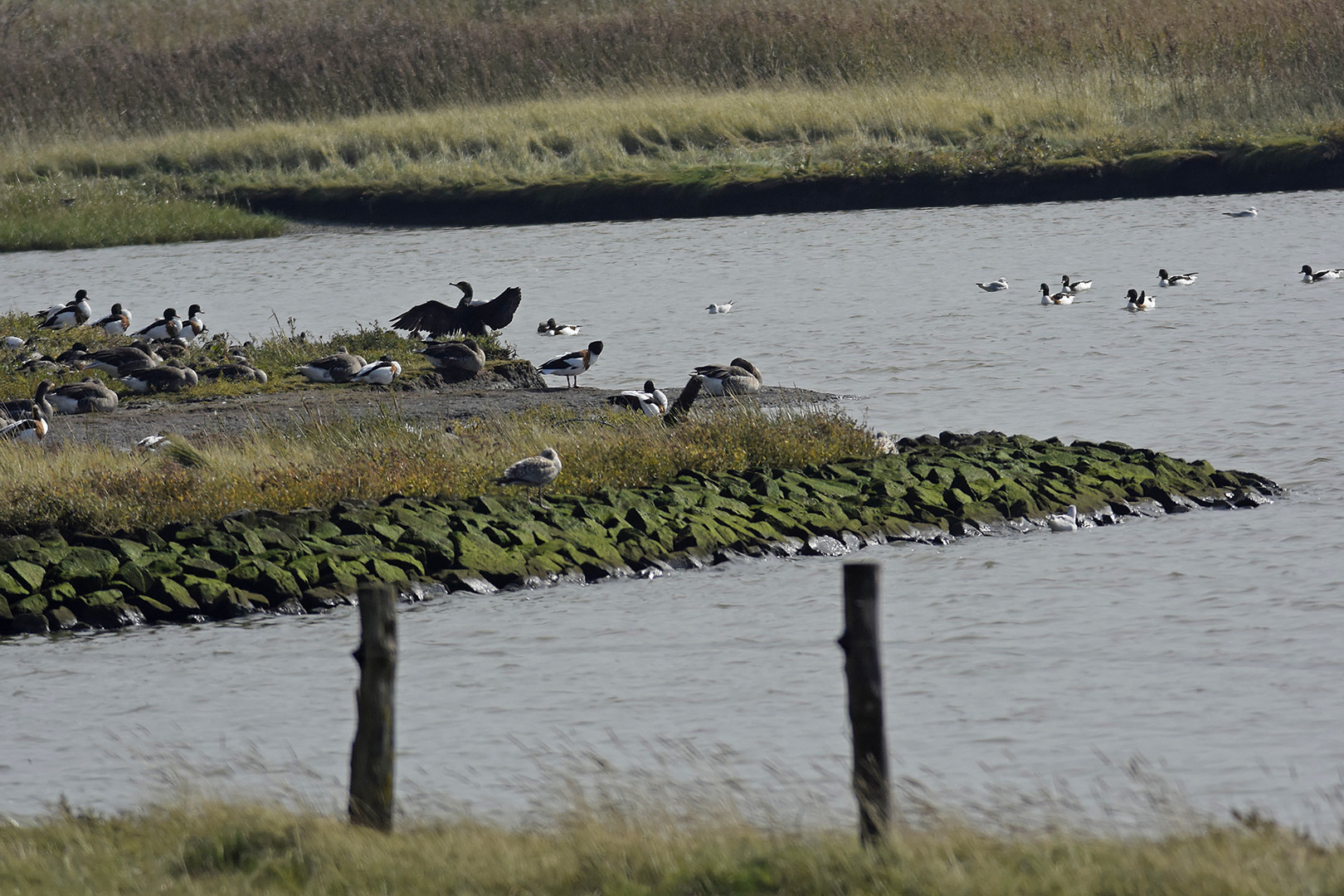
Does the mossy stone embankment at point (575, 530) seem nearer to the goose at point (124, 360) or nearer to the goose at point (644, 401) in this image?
the goose at point (644, 401)

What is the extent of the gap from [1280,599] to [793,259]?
2789cm

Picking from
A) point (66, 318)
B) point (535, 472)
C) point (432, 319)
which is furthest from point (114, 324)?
point (535, 472)

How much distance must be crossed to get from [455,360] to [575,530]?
9.54 metres

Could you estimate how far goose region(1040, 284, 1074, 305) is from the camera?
34.1 meters

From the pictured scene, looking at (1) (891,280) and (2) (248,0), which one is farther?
(2) (248,0)

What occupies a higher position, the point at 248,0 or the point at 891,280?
the point at 248,0

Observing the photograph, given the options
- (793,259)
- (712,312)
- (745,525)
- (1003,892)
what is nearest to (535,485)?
(745,525)

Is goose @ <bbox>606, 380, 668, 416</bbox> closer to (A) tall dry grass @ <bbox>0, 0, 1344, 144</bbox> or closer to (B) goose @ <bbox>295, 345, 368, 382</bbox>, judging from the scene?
(B) goose @ <bbox>295, 345, 368, 382</bbox>

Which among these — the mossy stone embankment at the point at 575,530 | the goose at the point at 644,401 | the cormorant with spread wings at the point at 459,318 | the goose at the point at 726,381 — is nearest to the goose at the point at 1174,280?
the cormorant with spread wings at the point at 459,318

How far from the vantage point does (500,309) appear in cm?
2817

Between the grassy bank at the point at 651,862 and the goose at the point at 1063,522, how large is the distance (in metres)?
9.29

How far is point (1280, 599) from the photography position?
1469 cm

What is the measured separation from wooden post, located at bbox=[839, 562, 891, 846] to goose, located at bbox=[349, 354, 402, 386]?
17.4 m

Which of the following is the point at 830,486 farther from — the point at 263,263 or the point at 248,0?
the point at 248,0
